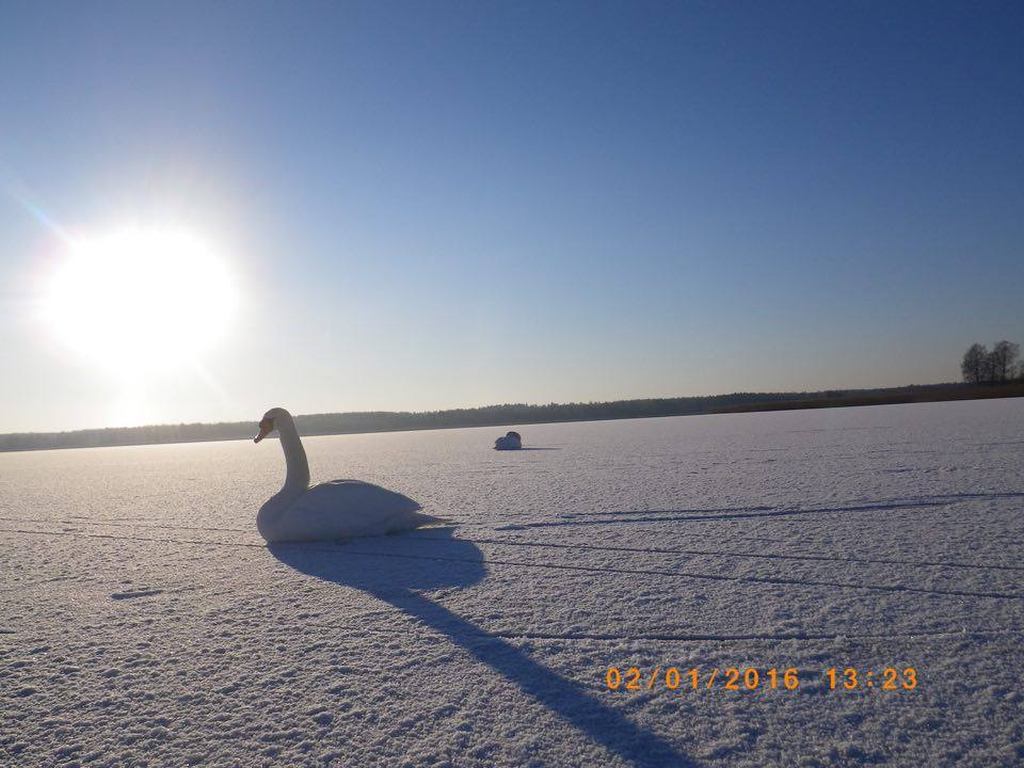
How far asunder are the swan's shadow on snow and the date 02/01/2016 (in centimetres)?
20

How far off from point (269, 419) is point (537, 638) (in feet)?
11.9

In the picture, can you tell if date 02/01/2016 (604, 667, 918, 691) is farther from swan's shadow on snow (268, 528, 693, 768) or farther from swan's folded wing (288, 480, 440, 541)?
swan's folded wing (288, 480, 440, 541)

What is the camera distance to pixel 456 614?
3.06 metres

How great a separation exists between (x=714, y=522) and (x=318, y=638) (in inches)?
128

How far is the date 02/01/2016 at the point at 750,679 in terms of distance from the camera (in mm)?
2172

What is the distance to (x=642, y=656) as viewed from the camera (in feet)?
8.05

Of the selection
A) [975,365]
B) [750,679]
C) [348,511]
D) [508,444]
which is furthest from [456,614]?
[975,365]

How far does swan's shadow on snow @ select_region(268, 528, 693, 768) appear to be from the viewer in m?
1.88

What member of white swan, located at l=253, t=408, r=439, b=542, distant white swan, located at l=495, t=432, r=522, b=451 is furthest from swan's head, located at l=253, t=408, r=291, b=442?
distant white swan, located at l=495, t=432, r=522, b=451

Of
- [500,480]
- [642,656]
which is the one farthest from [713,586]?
[500,480]

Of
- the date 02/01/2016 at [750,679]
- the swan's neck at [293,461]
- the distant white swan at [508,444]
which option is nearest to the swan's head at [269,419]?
the swan's neck at [293,461]

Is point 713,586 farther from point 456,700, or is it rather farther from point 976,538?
point 976,538

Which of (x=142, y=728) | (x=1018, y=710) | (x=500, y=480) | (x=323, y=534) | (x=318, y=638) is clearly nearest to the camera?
(x=1018, y=710)

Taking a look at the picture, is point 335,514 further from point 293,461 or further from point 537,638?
point 537,638
